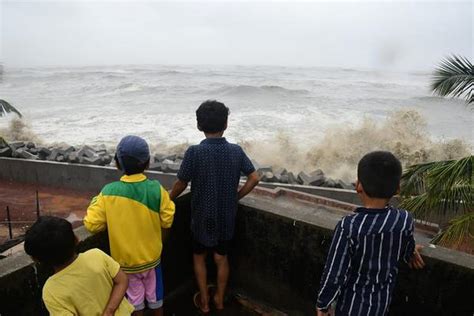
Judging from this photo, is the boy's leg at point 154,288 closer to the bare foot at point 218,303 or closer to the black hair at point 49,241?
the bare foot at point 218,303

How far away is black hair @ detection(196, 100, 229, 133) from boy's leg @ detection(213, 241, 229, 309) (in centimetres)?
93

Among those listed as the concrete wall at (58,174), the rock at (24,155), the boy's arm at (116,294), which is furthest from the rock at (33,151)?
the boy's arm at (116,294)

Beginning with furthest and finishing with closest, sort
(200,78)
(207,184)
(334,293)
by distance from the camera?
(200,78)
(207,184)
(334,293)

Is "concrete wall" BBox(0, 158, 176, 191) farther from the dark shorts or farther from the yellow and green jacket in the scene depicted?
the yellow and green jacket

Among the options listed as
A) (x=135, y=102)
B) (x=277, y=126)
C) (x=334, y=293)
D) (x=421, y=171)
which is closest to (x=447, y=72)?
(x=421, y=171)

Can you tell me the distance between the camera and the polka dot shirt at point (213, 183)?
2791 millimetres

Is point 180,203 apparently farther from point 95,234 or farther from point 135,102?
point 135,102

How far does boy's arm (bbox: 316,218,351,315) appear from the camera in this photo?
6.04ft

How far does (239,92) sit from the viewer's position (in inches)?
1506

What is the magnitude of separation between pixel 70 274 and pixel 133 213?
63 cm

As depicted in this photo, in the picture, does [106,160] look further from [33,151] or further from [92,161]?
[33,151]

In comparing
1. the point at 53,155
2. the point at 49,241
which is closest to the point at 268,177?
the point at 53,155

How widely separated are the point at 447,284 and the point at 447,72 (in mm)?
3583

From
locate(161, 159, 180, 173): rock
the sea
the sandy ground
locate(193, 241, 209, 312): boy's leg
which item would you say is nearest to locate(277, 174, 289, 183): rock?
locate(161, 159, 180, 173): rock
